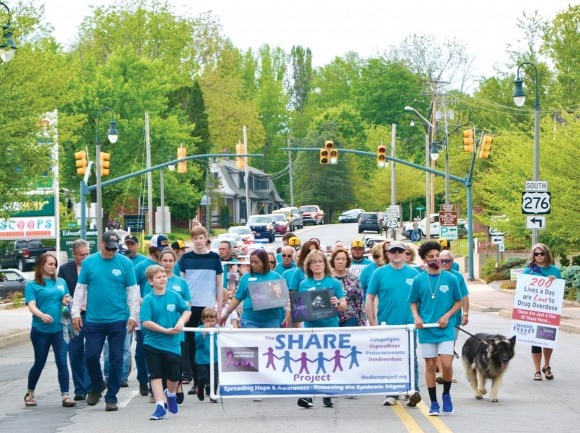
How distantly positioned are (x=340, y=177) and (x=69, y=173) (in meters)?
43.5

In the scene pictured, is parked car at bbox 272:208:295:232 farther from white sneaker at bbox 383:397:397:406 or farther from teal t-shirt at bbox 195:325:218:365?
white sneaker at bbox 383:397:397:406

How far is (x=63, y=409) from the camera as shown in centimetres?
1227

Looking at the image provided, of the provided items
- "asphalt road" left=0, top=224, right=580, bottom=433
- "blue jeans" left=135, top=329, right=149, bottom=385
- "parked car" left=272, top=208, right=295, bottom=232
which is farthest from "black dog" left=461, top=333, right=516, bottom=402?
"parked car" left=272, top=208, right=295, bottom=232

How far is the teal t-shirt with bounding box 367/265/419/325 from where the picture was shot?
12.0 meters

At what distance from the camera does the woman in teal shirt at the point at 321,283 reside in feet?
39.1

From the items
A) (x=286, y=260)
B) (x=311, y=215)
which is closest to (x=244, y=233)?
(x=311, y=215)

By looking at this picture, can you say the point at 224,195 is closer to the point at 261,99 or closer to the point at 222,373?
the point at 261,99

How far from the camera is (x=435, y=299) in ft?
36.7

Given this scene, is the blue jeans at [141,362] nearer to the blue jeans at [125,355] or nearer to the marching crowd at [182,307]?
the marching crowd at [182,307]

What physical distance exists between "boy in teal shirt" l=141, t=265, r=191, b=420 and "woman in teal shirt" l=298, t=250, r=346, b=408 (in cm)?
156

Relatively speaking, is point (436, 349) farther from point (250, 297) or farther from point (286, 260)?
point (286, 260)

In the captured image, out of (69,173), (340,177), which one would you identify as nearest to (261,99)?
(340,177)

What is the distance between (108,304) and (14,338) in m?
12.0

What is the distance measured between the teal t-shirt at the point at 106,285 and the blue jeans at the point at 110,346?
2.9 inches
